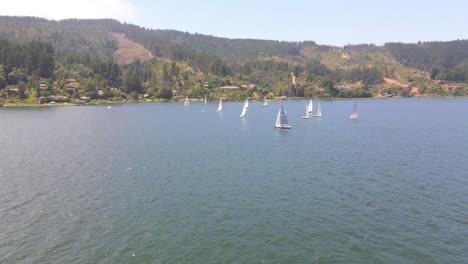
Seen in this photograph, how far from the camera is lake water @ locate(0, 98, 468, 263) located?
3647 cm

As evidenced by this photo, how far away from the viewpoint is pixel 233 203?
50.4m

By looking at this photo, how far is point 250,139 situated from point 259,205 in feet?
207

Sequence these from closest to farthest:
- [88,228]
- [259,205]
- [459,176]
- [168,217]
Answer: [88,228] → [168,217] → [259,205] → [459,176]

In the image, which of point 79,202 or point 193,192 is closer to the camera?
point 79,202

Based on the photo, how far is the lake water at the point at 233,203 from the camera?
3647cm

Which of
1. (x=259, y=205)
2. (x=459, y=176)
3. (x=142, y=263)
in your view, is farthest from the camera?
(x=459, y=176)

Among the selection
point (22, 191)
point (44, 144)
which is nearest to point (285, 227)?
point (22, 191)

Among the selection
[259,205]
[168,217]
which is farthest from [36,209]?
[259,205]

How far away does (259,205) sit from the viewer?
49.8 m

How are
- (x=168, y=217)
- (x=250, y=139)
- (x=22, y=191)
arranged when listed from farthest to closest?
(x=250, y=139) < (x=22, y=191) < (x=168, y=217)

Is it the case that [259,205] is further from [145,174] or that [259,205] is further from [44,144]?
[44,144]

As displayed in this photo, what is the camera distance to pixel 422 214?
46.1m

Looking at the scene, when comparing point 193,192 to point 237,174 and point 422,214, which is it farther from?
point 422,214

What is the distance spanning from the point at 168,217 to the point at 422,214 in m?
36.0
